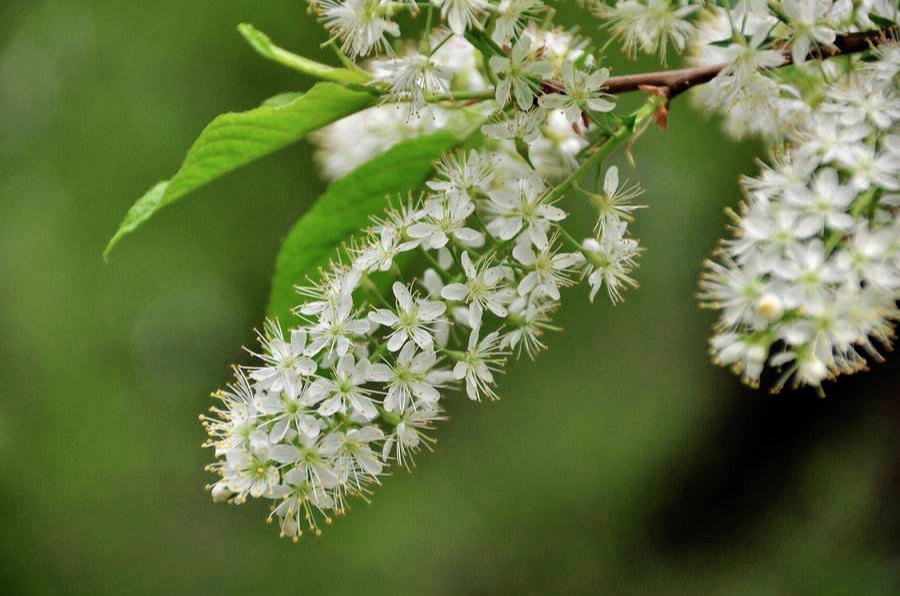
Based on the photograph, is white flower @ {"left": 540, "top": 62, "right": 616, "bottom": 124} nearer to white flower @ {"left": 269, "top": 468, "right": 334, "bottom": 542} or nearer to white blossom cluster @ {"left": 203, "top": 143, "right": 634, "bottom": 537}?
white blossom cluster @ {"left": 203, "top": 143, "right": 634, "bottom": 537}

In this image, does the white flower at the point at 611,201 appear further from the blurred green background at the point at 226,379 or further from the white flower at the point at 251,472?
the blurred green background at the point at 226,379

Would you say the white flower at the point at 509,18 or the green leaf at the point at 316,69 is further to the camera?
the green leaf at the point at 316,69

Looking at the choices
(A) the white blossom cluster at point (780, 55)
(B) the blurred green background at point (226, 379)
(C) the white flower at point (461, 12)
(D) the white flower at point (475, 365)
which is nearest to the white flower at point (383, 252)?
(D) the white flower at point (475, 365)

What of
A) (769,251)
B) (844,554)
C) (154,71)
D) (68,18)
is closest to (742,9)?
(769,251)

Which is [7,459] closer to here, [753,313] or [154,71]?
[154,71]

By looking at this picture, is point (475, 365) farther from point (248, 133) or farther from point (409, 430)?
point (248, 133)

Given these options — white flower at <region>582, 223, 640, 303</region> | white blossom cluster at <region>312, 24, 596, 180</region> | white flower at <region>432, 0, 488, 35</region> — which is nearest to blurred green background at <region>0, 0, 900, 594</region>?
white blossom cluster at <region>312, 24, 596, 180</region>

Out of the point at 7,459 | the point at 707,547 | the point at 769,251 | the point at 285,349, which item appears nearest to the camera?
the point at 769,251
